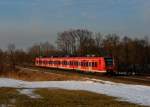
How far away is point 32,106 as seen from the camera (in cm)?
1543

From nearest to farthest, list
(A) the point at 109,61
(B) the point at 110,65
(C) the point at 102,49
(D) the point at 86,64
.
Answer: (B) the point at 110,65
(A) the point at 109,61
(D) the point at 86,64
(C) the point at 102,49

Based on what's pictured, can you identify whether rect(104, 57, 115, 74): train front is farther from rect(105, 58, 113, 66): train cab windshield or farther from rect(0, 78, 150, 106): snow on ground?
rect(0, 78, 150, 106): snow on ground

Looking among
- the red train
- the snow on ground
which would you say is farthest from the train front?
the snow on ground

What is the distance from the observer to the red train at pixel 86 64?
5909cm

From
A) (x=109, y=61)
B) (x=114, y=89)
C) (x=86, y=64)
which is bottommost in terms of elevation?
(x=114, y=89)

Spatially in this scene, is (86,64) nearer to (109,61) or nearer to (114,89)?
(109,61)

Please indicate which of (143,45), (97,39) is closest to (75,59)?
(143,45)

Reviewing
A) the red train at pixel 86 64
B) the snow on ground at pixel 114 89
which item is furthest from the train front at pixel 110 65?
the snow on ground at pixel 114 89

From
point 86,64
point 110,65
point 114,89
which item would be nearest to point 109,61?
point 110,65

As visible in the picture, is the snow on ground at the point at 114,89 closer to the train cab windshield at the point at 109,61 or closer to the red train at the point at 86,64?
the red train at the point at 86,64

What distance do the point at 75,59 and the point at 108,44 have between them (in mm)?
50218

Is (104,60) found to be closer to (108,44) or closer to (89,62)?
(89,62)

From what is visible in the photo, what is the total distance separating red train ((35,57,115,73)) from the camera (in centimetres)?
5909

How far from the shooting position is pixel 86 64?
65.1 meters
